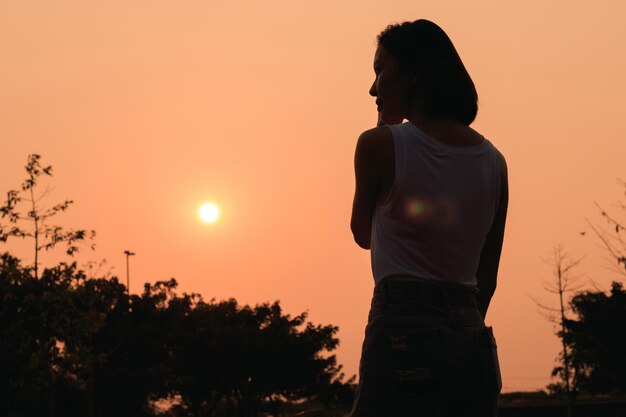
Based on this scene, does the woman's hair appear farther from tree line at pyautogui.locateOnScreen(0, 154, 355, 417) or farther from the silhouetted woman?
tree line at pyautogui.locateOnScreen(0, 154, 355, 417)

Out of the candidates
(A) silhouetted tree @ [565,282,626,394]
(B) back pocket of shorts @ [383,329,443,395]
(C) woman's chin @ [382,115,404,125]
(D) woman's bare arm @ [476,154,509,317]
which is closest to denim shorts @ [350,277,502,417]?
(B) back pocket of shorts @ [383,329,443,395]

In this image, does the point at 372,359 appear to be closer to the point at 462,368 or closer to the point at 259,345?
the point at 462,368

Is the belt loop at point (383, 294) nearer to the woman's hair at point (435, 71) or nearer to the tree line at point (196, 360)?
the woman's hair at point (435, 71)

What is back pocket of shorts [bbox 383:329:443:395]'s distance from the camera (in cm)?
255

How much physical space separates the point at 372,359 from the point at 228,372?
4916 cm

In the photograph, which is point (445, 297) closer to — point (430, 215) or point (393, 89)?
point (430, 215)

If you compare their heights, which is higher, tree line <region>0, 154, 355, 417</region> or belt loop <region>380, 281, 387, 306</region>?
tree line <region>0, 154, 355, 417</region>

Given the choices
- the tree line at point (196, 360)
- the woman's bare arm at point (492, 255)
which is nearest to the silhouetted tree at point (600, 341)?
the tree line at point (196, 360)

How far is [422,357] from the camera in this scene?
2594mm

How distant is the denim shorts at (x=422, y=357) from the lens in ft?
8.34

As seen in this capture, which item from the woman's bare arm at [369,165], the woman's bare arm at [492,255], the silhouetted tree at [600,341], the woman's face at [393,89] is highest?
the silhouetted tree at [600,341]

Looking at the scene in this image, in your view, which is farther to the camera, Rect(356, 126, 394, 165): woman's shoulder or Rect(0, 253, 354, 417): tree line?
Rect(0, 253, 354, 417): tree line

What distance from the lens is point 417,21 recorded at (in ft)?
9.66

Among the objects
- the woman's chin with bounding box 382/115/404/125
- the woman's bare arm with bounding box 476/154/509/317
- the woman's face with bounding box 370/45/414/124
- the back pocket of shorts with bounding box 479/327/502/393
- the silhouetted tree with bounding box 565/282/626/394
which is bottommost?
the back pocket of shorts with bounding box 479/327/502/393
